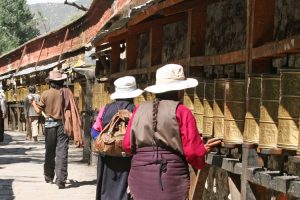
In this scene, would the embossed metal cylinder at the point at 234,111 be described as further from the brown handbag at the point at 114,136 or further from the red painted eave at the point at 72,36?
the red painted eave at the point at 72,36

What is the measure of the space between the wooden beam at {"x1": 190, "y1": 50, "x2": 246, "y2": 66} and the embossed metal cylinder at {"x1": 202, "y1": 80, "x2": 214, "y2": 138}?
226 mm

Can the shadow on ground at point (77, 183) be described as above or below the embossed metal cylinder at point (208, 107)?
below

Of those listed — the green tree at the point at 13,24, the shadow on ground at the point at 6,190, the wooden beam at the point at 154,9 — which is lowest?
the shadow on ground at the point at 6,190

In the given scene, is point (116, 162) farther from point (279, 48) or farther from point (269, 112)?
point (279, 48)

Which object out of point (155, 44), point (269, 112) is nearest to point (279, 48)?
point (269, 112)

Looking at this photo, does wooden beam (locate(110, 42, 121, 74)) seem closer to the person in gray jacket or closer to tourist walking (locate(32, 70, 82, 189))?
tourist walking (locate(32, 70, 82, 189))

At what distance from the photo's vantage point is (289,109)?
494cm

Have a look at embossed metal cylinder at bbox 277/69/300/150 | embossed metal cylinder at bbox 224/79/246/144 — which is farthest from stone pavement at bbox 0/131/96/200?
embossed metal cylinder at bbox 277/69/300/150

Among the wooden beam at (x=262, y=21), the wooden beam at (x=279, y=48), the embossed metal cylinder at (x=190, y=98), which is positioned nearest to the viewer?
the wooden beam at (x=279, y=48)

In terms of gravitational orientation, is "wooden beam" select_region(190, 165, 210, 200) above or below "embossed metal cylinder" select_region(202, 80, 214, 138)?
below

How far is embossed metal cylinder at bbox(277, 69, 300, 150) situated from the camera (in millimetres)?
4887

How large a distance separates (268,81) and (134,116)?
107cm

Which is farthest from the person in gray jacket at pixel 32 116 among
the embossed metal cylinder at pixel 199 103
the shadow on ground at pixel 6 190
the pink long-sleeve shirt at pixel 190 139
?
the pink long-sleeve shirt at pixel 190 139

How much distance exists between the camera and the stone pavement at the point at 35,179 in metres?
10.1
